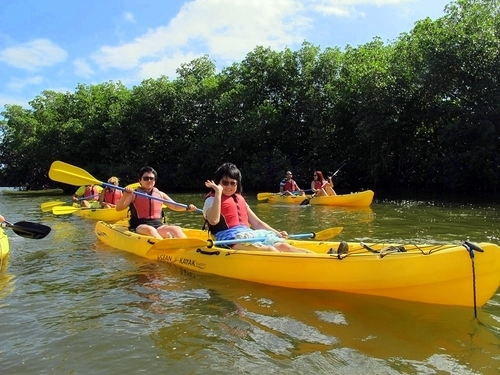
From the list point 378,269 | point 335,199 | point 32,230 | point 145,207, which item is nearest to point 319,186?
point 335,199

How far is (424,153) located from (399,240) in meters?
14.2

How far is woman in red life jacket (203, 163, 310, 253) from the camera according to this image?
4.57 meters

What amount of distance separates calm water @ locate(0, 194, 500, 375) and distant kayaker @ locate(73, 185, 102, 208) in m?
5.70

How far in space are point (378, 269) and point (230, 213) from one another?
5.57 feet

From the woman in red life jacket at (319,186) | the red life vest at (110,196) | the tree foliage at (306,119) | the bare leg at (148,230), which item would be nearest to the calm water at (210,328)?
the bare leg at (148,230)

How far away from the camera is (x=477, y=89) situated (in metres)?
16.1

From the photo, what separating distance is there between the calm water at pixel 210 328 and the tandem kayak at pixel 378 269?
0.34 feet

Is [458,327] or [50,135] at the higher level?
[50,135]

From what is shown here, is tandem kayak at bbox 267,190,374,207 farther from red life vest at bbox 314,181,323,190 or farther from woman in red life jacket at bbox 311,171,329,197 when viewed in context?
red life vest at bbox 314,181,323,190

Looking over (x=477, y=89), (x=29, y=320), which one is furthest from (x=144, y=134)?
(x=29, y=320)

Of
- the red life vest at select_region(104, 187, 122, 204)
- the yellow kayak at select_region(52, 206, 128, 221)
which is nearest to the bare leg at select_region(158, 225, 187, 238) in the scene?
the yellow kayak at select_region(52, 206, 128, 221)

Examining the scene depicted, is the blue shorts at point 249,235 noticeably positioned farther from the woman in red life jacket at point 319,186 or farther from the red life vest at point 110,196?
the woman in red life jacket at point 319,186

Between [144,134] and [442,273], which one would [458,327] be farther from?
[144,134]

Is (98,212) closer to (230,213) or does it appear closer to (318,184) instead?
(230,213)
